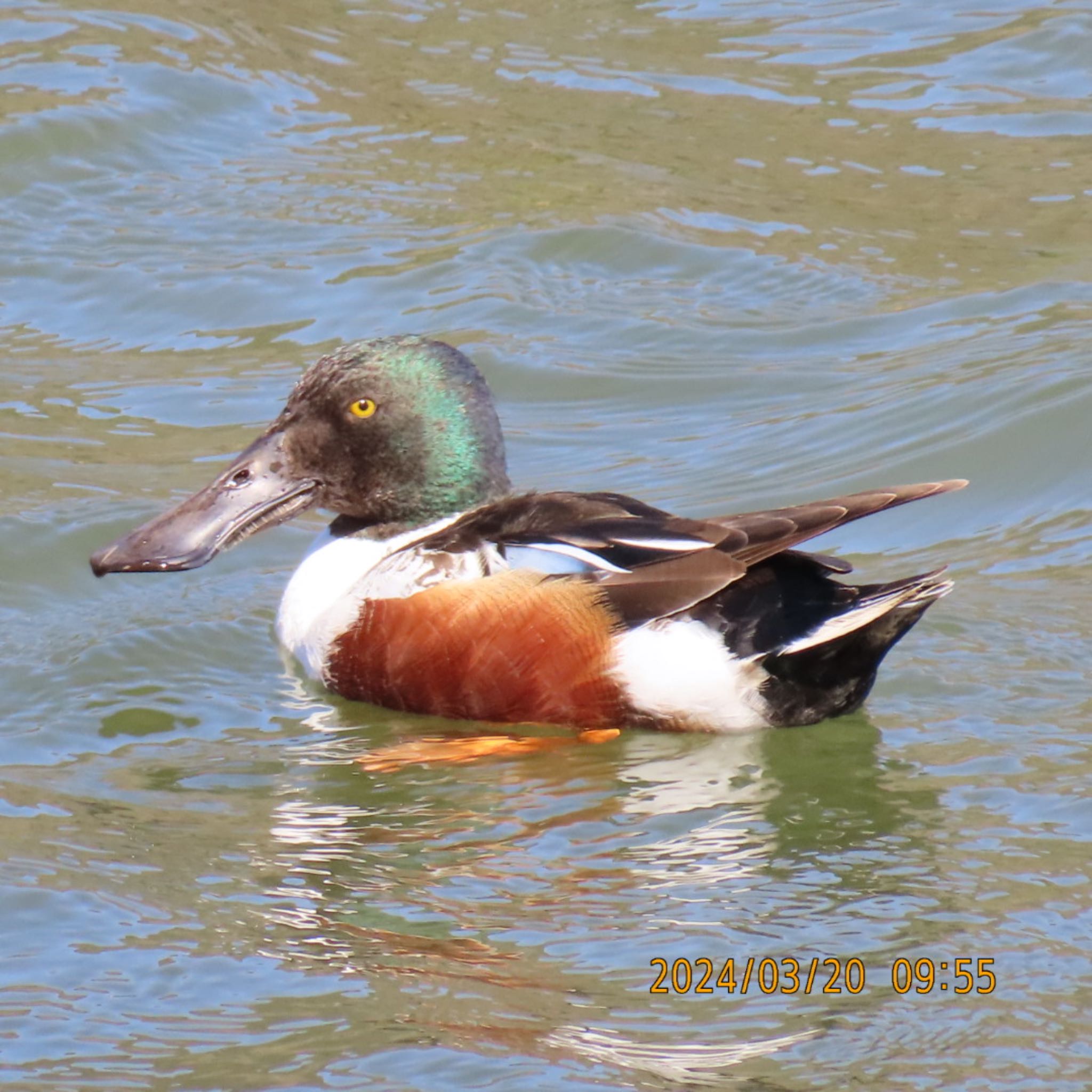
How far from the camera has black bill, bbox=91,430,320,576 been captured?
240 inches

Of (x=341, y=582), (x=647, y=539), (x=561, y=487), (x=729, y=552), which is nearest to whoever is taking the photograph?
(x=729, y=552)

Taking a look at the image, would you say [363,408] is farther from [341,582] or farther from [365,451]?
[341,582]

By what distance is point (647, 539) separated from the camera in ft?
18.0

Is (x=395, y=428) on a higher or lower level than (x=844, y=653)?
higher

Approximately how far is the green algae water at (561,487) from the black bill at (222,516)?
1.23ft

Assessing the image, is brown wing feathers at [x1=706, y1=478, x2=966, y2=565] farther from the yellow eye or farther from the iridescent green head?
the yellow eye

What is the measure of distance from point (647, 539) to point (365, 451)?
1151 mm

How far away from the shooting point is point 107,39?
1153 cm

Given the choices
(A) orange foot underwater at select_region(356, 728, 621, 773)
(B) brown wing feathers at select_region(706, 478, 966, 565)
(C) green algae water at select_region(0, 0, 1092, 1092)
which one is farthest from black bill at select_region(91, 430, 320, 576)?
(B) brown wing feathers at select_region(706, 478, 966, 565)

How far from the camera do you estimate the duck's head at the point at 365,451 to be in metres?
6.20

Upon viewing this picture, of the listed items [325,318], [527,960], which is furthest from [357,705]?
[325,318]

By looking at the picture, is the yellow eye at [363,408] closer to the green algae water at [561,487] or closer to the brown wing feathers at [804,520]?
the green algae water at [561,487]
